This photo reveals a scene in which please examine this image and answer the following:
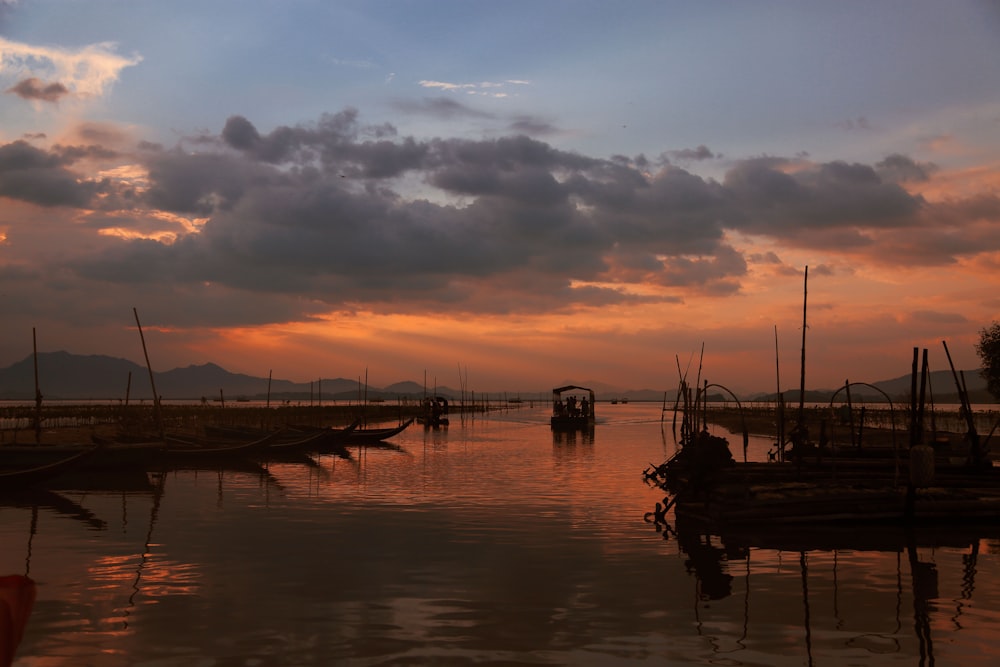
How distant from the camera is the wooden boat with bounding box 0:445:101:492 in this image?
75.0 feet

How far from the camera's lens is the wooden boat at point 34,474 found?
75.0 feet

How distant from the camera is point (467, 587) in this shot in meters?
12.3

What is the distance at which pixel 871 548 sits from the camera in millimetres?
15703

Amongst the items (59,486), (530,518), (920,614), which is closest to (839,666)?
(920,614)

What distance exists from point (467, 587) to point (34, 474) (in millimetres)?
16488

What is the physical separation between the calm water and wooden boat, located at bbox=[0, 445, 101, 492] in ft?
4.84

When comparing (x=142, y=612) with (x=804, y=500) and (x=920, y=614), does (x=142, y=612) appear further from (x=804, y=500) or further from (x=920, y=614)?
(x=804, y=500)

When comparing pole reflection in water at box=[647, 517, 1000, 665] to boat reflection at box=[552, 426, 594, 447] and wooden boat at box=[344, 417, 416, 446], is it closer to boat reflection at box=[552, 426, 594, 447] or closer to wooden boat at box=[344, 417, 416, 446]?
boat reflection at box=[552, 426, 594, 447]

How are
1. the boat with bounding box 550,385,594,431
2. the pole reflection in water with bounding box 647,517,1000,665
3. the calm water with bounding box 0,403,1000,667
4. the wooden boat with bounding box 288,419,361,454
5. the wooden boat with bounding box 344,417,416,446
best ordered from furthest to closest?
1. the boat with bounding box 550,385,594,431
2. the wooden boat with bounding box 344,417,416,446
3. the wooden boat with bounding box 288,419,361,454
4. the pole reflection in water with bounding box 647,517,1000,665
5. the calm water with bounding box 0,403,1000,667

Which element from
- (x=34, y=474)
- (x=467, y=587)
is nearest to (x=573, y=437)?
(x=34, y=474)

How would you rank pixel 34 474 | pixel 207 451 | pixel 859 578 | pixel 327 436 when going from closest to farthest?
pixel 859 578
pixel 34 474
pixel 207 451
pixel 327 436

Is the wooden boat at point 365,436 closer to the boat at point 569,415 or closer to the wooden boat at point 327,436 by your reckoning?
the wooden boat at point 327,436

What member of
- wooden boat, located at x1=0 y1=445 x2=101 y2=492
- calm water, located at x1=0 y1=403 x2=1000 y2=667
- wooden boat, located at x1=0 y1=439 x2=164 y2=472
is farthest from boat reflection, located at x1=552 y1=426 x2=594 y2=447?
wooden boat, located at x1=0 y1=445 x2=101 y2=492

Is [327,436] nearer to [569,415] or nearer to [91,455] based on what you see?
[91,455]
